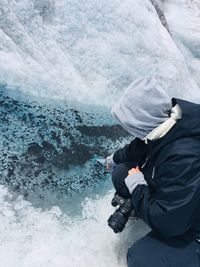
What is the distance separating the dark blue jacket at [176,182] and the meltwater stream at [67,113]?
22.0 inches

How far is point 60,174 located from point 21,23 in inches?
65.1

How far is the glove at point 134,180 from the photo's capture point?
8.23ft

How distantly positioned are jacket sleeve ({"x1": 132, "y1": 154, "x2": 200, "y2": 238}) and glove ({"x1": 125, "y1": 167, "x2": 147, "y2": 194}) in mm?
143

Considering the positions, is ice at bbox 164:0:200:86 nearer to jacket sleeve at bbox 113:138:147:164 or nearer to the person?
jacket sleeve at bbox 113:138:147:164

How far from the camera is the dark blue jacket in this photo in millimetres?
2213

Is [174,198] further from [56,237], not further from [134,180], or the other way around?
[56,237]

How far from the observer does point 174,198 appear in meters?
2.23

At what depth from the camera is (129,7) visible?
4715mm

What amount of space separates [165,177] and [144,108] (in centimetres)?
40

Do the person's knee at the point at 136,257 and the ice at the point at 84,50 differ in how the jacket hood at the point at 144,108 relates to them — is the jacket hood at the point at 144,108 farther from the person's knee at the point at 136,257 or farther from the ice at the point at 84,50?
the ice at the point at 84,50

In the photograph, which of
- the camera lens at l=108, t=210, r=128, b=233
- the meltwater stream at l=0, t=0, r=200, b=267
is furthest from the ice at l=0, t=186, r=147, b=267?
the camera lens at l=108, t=210, r=128, b=233

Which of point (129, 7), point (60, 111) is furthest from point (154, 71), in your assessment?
point (60, 111)

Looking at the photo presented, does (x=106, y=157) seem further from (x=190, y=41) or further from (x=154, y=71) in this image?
(x=190, y=41)

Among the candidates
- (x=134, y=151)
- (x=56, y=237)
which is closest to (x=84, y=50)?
(x=134, y=151)
